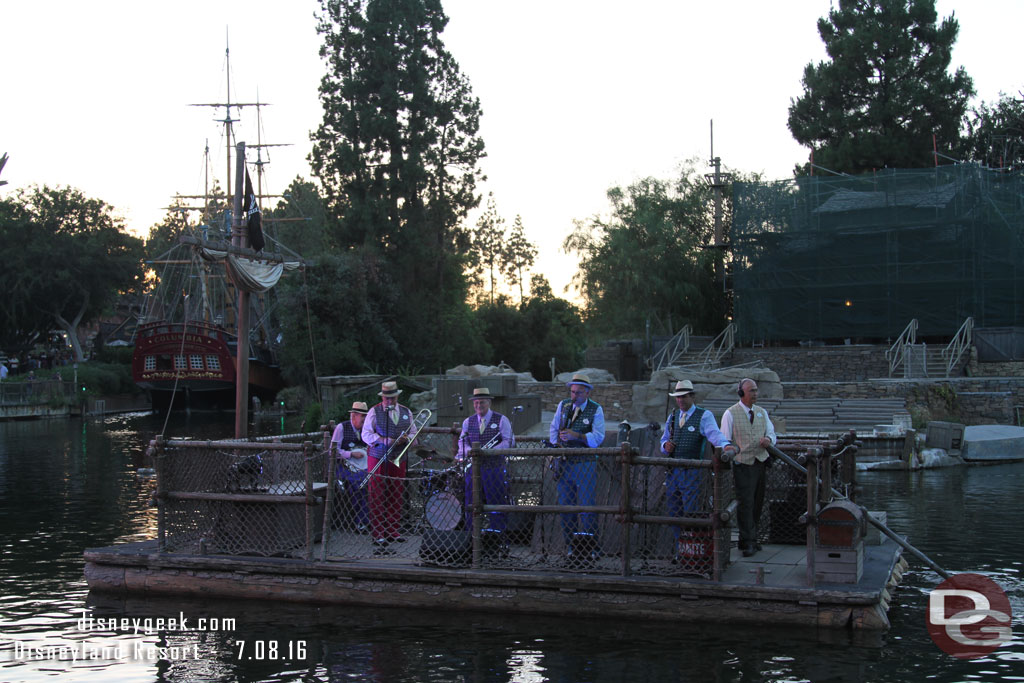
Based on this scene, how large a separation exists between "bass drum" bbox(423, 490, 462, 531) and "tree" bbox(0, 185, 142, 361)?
51307mm

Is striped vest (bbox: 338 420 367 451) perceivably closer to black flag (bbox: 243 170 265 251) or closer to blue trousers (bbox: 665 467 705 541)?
blue trousers (bbox: 665 467 705 541)

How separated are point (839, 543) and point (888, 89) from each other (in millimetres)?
45397

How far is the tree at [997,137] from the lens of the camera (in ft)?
165

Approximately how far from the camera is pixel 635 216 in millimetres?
46875

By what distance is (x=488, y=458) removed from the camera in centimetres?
927

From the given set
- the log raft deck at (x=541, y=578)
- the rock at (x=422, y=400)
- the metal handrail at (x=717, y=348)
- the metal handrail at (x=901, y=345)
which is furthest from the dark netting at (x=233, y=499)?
the metal handrail at (x=717, y=348)

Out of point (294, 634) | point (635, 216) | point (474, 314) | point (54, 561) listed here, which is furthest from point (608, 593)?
point (474, 314)

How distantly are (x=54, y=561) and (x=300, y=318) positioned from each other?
96.6 ft

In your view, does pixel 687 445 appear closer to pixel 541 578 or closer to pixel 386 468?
pixel 541 578

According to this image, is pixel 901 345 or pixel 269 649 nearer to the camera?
pixel 269 649

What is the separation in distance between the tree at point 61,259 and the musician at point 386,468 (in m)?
50.3

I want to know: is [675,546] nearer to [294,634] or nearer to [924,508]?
[294,634]

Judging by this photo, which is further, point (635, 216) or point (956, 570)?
point (635, 216)

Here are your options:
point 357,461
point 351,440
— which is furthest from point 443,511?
point 351,440
